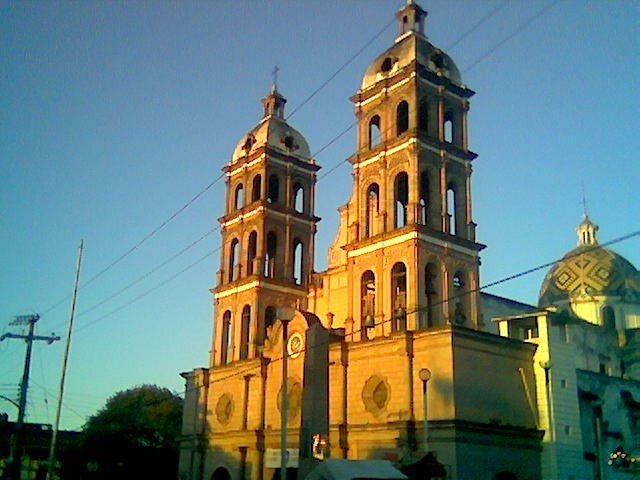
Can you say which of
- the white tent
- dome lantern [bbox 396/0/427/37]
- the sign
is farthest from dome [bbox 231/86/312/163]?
the white tent

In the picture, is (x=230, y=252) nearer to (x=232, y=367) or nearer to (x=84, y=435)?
(x=232, y=367)

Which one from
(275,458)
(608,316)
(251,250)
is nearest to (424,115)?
(251,250)

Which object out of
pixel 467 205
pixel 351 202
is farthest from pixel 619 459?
pixel 351 202

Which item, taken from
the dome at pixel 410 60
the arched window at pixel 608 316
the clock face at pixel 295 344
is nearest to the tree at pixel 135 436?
the clock face at pixel 295 344

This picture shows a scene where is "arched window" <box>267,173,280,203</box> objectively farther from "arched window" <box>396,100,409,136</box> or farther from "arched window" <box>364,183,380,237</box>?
"arched window" <box>396,100,409,136</box>

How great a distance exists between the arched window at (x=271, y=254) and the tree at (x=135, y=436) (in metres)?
14.1

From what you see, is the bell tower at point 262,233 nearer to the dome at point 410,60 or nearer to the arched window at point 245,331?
the arched window at point 245,331

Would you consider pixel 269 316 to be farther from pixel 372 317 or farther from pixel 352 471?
pixel 352 471

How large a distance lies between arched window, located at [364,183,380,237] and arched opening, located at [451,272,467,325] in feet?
17.2

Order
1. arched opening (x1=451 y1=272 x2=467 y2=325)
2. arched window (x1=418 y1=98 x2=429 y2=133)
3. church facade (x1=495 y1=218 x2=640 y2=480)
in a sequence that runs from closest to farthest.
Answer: church facade (x1=495 y1=218 x2=640 y2=480), arched opening (x1=451 y1=272 x2=467 y2=325), arched window (x1=418 y1=98 x2=429 y2=133)

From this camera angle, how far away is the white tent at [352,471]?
2153 centimetres

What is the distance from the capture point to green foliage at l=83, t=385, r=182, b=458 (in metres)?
58.6

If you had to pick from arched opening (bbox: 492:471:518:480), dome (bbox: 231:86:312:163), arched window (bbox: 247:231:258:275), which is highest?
dome (bbox: 231:86:312:163)

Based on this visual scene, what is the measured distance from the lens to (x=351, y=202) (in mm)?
48000
